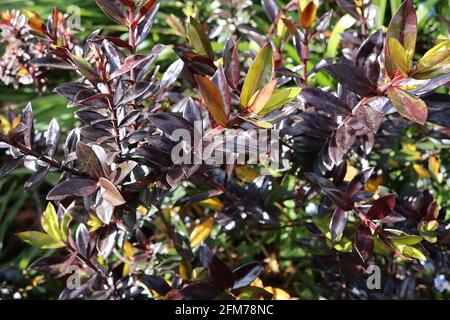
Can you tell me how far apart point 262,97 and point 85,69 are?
0.31 metres

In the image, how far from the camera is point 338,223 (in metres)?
1.02

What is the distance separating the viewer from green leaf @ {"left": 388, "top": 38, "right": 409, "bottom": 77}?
789mm

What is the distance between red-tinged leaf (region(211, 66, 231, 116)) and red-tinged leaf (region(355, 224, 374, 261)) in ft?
1.19

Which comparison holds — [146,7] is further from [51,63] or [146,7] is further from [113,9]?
[51,63]

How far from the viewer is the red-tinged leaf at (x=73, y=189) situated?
0.88 metres

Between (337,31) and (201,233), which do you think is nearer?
(201,233)

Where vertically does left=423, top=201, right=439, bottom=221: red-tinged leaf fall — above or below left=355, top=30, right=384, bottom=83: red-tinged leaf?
below

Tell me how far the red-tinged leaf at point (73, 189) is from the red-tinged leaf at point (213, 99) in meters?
0.26

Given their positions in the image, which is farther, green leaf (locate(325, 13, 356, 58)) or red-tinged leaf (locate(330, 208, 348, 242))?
green leaf (locate(325, 13, 356, 58))

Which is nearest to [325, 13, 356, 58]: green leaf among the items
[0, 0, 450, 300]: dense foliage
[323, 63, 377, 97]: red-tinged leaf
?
[0, 0, 450, 300]: dense foliage

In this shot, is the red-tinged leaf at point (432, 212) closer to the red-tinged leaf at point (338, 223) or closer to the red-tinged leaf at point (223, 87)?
the red-tinged leaf at point (338, 223)

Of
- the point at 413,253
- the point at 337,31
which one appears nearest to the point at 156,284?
the point at 413,253

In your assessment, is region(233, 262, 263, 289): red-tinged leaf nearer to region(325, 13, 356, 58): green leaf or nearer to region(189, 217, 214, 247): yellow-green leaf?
region(189, 217, 214, 247): yellow-green leaf
